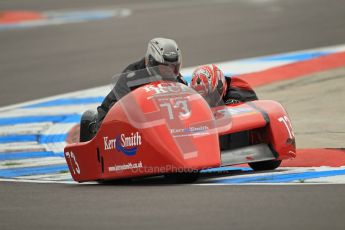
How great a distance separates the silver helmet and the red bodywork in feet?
1.13

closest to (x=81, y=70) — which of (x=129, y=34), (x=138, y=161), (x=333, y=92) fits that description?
(x=129, y=34)

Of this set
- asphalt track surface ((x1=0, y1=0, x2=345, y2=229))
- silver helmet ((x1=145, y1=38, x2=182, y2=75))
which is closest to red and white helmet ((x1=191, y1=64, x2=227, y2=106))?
silver helmet ((x1=145, y1=38, x2=182, y2=75))

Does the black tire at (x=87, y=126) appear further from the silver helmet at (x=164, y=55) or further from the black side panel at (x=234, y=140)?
the black side panel at (x=234, y=140)

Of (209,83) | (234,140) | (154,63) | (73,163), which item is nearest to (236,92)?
(209,83)

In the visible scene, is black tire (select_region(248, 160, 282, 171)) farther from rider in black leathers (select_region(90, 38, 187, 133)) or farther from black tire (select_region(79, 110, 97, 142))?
black tire (select_region(79, 110, 97, 142))

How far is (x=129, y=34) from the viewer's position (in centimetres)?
2302

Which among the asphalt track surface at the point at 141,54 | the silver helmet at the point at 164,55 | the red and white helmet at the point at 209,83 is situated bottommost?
the asphalt track surface at the point at 141,54

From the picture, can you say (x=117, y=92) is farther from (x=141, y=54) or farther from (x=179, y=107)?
(x=141, y=54)

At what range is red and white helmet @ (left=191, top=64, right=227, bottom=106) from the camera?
9828 mm

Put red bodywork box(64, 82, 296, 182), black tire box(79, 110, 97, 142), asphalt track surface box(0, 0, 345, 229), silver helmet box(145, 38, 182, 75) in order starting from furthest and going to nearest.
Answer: black tire box(79, 110, 97, 142) → silver helmet box(145, 38, 182, 75) → red bodywork box(64, 82, 296, 182) → asphalt track surface box(0, 0, 345, 229)

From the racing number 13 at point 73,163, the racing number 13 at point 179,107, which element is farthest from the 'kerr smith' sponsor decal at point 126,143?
the racing number 13 at point 73,163

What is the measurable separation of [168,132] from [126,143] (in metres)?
0.47

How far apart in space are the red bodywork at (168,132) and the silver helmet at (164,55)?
0.34 meters

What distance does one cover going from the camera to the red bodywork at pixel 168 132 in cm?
870
